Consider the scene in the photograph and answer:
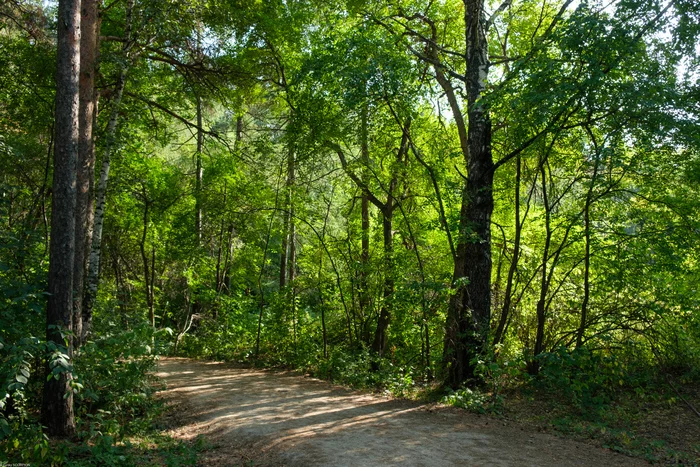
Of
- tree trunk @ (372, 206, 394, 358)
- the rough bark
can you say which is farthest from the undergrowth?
the rough bark

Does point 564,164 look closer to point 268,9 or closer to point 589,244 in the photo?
point 589,244

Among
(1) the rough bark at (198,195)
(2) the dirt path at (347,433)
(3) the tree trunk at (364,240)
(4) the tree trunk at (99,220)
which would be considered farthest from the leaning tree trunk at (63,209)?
(1) the rough bark at (198,195)

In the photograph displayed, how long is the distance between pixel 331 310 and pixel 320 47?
6989 mm

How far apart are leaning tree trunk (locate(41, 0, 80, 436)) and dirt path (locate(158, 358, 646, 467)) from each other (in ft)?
5.54

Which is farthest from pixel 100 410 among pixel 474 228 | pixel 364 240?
pixel 364 240

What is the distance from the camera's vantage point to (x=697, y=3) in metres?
6.70

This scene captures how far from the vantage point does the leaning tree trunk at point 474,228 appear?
8.41 m

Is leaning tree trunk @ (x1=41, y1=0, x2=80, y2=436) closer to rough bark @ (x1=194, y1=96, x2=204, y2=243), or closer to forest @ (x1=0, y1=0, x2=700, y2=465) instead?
forest @ (x1=0, y1=0, x2=700, y2=465)

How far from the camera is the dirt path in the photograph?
5441mm

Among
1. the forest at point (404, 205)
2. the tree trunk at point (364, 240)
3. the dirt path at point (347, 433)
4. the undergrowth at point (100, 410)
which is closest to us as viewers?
the undergrowth at point (100, 410)

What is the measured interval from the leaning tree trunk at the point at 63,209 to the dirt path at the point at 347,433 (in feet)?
5.54

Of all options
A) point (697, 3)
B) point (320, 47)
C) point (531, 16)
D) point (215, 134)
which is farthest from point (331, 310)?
point (697, 3)

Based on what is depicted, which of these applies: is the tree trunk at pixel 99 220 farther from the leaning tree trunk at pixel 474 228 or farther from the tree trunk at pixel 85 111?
the leaning tree trunk at pixel 474 228

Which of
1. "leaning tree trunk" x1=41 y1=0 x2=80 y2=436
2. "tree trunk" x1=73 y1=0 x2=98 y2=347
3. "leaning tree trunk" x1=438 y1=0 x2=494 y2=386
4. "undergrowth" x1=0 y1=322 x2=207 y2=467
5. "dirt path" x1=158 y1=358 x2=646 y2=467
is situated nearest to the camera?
"undergrowth" x1=0 y1=322 x2=207 y2=467
